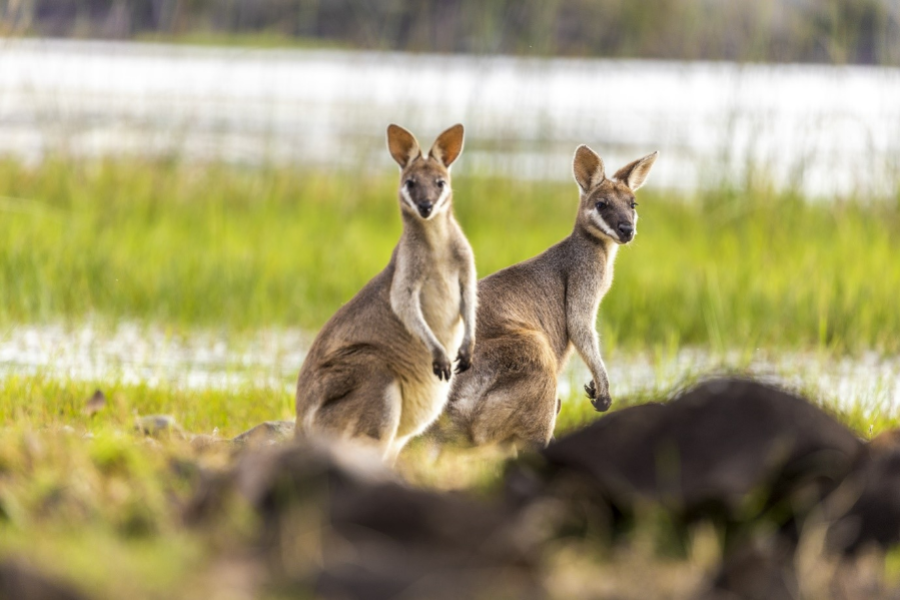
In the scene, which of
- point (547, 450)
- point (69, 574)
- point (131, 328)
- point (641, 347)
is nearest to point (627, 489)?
point (547, 450)

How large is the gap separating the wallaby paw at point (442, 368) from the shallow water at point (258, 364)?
5.23 ft

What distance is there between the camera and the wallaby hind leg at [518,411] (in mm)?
4750

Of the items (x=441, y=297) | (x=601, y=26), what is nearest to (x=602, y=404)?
(x=441, y=297)

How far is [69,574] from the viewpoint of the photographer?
255cm

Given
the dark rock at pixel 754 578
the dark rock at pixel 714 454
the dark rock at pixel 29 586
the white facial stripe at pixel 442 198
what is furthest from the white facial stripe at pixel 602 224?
the dark rock at pixel 29 586

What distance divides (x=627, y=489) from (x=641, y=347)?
4.07 meters

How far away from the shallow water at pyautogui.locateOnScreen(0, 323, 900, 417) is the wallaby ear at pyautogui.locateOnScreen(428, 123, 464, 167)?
1.64m

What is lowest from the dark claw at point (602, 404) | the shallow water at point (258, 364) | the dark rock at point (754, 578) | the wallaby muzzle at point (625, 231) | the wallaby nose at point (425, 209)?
the shallow water at point (258, 364)

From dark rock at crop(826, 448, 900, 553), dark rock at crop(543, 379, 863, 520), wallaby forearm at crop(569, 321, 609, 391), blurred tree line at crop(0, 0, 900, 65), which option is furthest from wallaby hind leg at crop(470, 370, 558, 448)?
blurred tree line at crop(0, 0, 900, 65)

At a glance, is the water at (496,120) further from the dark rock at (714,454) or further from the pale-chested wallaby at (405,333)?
the dark rock at (714,454)

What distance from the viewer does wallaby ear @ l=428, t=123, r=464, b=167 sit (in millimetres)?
4777

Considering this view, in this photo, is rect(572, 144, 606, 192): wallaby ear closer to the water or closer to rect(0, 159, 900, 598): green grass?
rect(0, 159, 900, 598): green grass

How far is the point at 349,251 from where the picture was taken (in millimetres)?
8664

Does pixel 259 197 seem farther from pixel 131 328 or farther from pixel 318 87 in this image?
pixel 318 87
